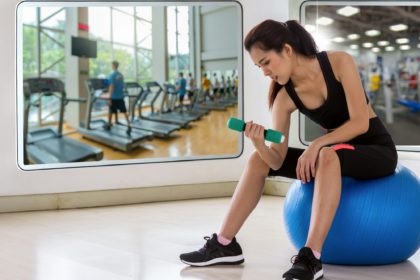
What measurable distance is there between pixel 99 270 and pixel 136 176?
148 cm

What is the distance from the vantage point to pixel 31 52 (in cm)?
791

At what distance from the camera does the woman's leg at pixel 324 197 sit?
5.23 ft

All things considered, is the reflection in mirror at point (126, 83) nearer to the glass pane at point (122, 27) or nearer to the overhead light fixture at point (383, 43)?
the glass pane at point (122, 27)

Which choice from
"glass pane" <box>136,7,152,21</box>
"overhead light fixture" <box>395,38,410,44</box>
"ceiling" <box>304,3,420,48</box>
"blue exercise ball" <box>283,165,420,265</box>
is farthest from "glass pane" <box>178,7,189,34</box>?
"blue exercise ball" <box>283,165,420,265</box>

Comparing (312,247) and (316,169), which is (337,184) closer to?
(316,169)

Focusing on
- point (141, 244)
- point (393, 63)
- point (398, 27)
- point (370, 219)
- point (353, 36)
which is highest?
point (353, 36)

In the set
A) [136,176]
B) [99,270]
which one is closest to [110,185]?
[136,176]

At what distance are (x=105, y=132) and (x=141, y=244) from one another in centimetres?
482

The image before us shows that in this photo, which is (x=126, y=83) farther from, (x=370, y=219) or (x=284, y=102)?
(x=370, y=219)

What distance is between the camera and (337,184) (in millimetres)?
1623

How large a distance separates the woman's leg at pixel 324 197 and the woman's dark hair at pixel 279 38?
396 millimetres

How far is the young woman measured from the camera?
1.61 metres

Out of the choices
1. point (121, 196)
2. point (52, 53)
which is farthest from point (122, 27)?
point (121, 196)

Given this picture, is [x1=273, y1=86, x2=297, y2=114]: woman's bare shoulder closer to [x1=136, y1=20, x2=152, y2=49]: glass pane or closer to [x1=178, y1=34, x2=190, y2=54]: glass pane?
[x1=136, y1=20, x2=152, y2=49]: glass pane
